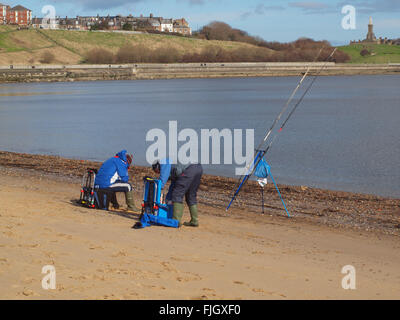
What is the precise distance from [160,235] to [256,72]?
12358 centimetres

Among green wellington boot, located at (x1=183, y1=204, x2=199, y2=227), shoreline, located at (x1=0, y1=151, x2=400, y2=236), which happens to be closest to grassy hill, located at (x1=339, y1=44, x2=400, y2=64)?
shoreline, located at (x1=0, y1=151, x2=400, y2=236)

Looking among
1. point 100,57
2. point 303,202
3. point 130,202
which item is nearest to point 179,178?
point 130,202

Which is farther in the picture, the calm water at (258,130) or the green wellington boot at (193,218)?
the calm water at (258,130)

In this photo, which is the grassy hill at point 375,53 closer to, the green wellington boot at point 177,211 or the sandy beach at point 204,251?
the sandy beach at point 204,251

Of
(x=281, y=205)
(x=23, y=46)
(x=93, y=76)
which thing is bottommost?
(x=281, y=205)

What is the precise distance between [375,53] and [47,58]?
85.0 m

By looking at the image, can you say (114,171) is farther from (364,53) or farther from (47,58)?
(364,53)

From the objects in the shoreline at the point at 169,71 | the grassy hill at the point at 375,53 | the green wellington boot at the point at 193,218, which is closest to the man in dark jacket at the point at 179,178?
the green wellington boot at the point at 193,218

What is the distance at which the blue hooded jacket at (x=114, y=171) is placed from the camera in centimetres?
1136

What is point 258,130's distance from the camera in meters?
36.6

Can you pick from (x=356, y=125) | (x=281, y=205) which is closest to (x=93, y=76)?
(x=356, y=125)

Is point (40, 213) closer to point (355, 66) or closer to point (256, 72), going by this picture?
point (256, 72)

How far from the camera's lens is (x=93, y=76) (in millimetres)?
117688

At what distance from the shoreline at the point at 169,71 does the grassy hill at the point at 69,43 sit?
2093 centimetres
